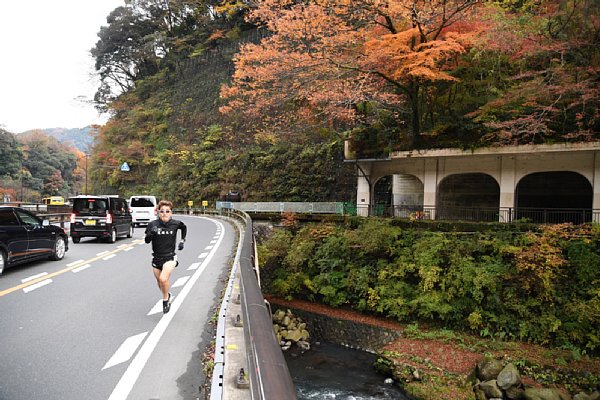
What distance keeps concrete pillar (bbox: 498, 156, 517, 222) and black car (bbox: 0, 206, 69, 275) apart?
20.3 meters

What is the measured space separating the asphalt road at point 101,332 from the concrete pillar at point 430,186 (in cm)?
1623

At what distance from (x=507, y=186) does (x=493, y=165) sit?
4.43 ft

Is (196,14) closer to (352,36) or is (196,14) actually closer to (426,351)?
(352,36)

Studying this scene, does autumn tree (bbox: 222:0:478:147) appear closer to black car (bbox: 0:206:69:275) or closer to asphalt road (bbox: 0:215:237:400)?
black car (bbox: 0:206:69:275)

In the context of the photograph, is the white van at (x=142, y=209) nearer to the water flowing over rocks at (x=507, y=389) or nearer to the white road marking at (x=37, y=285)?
the white road marking at (x=37, y=285)

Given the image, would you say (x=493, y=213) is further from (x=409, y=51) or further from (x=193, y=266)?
(x=193, y=266)

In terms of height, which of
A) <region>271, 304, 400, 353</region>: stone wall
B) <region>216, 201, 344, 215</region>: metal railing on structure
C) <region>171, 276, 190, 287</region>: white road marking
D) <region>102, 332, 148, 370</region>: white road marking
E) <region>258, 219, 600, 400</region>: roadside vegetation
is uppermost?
<region>216, 201, 344, 215</region>: metal railing on structure

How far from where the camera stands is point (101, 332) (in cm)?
572

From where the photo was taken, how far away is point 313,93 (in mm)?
22469

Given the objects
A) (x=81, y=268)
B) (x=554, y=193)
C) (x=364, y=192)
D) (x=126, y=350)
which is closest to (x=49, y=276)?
(x=81, y=268)

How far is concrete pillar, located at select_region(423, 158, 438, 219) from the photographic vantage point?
77.4 feet

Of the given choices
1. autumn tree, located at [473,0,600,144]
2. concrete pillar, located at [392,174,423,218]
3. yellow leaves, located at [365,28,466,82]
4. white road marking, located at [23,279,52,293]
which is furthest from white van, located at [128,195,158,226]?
autumn tree, located at [473,0,600,144]

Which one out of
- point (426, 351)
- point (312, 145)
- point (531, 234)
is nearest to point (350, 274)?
point (426, 351)

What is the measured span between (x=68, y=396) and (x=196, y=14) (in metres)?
67.7
